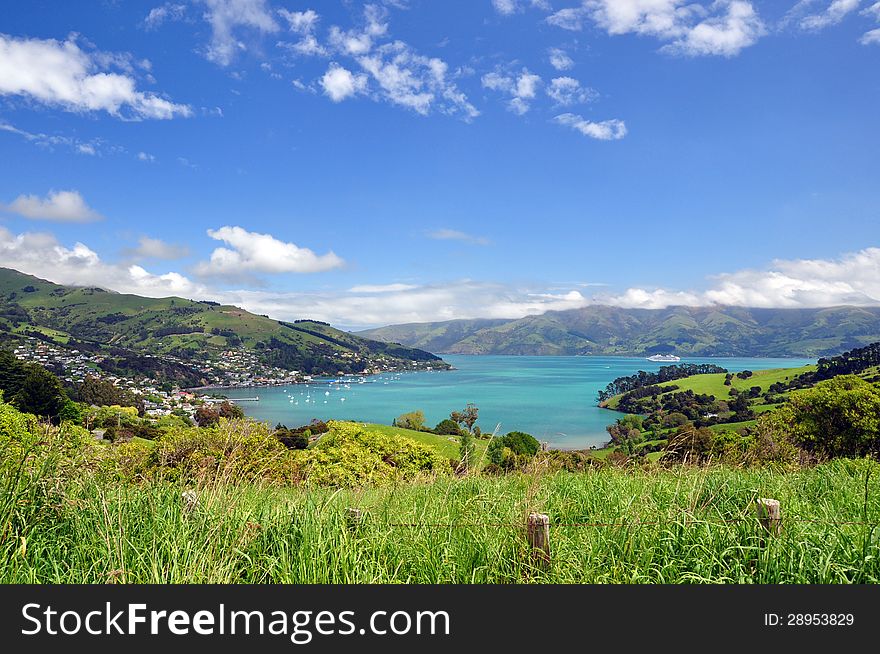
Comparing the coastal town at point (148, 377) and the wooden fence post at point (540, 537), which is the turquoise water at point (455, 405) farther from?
the wooden fence post at point (540, 537)

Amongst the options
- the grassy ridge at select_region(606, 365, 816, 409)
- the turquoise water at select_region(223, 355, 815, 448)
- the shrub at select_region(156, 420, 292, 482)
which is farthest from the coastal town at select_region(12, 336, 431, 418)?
the grassy ridge at select_region(606, 365, 816, 409)

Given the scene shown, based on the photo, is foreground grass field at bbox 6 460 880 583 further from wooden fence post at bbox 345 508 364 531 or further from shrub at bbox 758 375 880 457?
shrub at bbox 758 375 880 457

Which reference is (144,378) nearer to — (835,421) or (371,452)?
(371,452)

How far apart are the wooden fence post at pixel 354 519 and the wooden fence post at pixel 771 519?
9.61 feet

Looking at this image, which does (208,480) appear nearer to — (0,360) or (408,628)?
(408,628)

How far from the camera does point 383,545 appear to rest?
3.63 m

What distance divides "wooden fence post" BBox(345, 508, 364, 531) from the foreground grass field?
0.21 feet

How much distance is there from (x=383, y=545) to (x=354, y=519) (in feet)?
1.58

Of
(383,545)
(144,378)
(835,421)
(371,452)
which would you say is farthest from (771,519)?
(144,378)

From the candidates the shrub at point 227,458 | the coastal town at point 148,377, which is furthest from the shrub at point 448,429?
the shrub at point 227,458

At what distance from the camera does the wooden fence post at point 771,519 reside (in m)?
3.55

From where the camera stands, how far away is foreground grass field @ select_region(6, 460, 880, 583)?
3314mm

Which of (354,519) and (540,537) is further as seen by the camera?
(354,519)

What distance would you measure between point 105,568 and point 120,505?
0.65 metres
